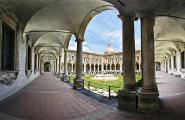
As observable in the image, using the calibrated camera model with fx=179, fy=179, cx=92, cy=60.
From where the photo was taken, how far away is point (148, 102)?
634 centimetres

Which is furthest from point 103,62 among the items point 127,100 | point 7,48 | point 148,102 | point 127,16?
point 148,102

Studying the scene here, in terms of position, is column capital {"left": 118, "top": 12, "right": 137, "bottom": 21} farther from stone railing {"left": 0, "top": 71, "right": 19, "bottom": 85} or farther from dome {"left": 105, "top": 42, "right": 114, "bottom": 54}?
dome {"left": 105, "top": 42, "right": 114, "bottom": 54}

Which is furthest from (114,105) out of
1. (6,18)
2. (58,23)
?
(58,23)

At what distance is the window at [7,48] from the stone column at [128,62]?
5974 millimetres

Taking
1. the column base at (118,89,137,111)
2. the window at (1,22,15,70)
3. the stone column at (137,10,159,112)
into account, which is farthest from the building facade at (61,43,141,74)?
the stone column at (137,10,159,112)

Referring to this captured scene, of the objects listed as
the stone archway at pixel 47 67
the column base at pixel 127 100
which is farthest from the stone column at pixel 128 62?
the stone archway at pixel 47 67

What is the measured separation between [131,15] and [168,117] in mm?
4054

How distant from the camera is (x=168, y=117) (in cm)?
563

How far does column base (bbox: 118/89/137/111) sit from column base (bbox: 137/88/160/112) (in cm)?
23

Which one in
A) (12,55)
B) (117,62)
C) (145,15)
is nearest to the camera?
(145,15)

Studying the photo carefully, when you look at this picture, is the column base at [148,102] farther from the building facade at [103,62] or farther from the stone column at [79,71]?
the building facade at [103,62]

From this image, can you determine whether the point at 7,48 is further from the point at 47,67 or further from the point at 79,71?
the point at 47,67

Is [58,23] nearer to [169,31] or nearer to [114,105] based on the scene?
[114,105]

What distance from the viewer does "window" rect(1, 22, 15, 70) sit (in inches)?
358
